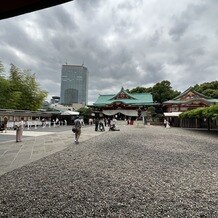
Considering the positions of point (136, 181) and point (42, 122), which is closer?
point (136, 181)

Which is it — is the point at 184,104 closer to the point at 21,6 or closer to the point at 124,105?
the point at 124,105

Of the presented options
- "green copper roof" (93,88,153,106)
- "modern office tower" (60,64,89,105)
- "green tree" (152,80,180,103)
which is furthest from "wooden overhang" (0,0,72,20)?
"modern office tower" (60,64,89,105)

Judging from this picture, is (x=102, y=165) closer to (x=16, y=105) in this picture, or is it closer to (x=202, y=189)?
(x=202, y=189)

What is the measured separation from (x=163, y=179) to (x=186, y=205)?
1689 millimetres

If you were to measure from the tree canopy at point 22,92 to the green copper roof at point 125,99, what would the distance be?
1320cm

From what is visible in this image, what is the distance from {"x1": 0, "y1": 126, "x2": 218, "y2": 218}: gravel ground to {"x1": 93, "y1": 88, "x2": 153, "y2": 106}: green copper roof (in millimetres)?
38341

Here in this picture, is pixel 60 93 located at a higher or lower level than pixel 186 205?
higher

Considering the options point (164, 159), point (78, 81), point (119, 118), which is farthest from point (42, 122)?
point (78, 81)

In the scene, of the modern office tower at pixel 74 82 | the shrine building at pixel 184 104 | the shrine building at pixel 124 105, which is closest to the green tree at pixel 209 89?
the shrine building at pixel 184 104

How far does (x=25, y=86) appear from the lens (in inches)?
1512

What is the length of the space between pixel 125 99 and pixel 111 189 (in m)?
44.1

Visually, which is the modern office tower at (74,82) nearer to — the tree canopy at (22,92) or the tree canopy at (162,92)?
the tree canopy at (162,92)

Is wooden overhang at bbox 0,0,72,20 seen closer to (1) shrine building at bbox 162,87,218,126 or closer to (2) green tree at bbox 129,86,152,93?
(1) shrine building at bbox 162,87,218,126

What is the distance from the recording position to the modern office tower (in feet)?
442
